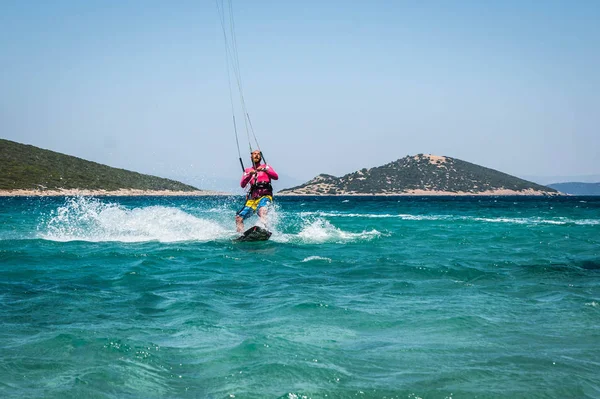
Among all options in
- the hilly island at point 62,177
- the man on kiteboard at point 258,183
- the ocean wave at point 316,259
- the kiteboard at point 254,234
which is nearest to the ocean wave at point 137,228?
the kiteboard at point 254,234

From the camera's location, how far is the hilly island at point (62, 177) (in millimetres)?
117831

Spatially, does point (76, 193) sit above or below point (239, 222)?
above

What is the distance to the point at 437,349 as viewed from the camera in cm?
623

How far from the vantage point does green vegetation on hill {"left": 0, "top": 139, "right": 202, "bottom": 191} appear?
121062 millimetres

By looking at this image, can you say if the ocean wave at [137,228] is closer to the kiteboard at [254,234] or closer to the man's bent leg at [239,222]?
the man's bent leg at [239,222]

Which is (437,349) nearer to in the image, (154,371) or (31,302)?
(154,371)

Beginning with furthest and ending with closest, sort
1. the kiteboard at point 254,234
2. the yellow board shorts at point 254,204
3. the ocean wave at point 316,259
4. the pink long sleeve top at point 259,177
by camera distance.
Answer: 1. the yellow board shorts at point 254,204
2. the pink long sleeve top at point 259,177
3. the kiteboard at point 254,234
4. the ocean wave at point 316,259

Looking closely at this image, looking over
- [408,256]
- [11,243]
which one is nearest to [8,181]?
[11,243]

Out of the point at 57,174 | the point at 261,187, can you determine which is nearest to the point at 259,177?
the point at 261,187

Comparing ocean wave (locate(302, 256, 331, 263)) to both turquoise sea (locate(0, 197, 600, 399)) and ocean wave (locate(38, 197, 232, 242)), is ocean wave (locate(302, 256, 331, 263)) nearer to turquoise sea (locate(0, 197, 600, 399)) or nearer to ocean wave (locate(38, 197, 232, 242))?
turquoise sea (locate(0, 197, 600, 399))

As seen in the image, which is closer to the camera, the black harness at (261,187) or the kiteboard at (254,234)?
the kiteboard at (254,234)

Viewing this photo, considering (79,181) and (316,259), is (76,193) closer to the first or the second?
(79,181)

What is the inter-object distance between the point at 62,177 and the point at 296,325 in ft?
A: 456

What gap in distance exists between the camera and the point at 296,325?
729 cm
